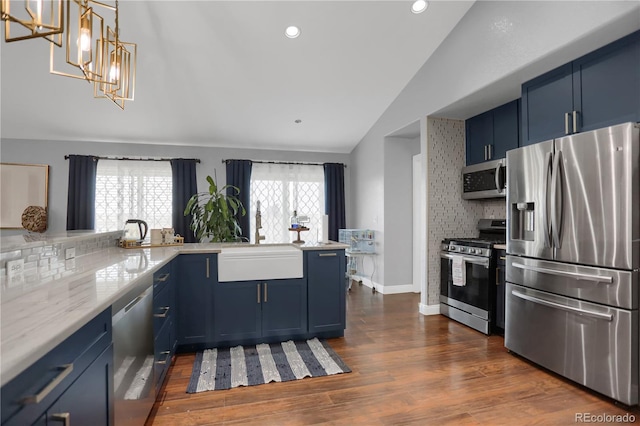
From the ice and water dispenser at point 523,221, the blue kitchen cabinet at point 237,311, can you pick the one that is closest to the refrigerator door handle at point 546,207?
the ice and water dispenser at point 523,221

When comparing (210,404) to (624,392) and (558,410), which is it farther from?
(624,392)

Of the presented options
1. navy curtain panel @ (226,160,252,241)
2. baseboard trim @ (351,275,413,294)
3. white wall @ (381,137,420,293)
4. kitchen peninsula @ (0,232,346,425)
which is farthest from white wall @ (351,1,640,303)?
navy curtain panel @ (226,160,252,241)

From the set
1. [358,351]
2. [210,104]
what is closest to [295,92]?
[210,104]

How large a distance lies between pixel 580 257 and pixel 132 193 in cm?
595

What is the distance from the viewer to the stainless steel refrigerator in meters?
2.06

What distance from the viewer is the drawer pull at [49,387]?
799 mm

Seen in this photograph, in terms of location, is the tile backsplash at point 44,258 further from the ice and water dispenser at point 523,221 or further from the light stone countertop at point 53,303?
the ice and water dispenser at point 523,221

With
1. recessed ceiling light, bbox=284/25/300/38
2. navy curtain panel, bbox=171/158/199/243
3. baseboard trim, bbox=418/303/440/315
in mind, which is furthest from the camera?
navy curtain panel, bbox=171/158/199/243

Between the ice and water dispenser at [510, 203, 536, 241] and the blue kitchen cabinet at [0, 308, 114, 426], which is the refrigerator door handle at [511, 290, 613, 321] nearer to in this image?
the ice and water dispenser at [510, 203, 536, 241]

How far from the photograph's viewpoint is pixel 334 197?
631cm

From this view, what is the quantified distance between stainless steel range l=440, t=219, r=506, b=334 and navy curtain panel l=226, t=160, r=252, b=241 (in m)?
3.35

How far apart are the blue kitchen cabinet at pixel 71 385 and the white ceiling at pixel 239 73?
3.12 m

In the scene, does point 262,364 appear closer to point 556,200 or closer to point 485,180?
point 556,200

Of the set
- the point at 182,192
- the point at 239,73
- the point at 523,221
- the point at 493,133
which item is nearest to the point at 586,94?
the point at 523,221
